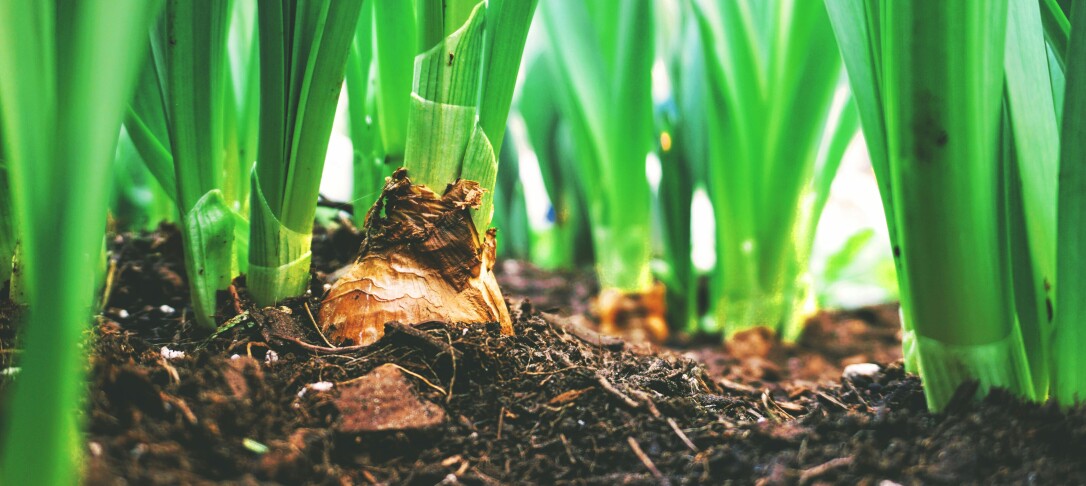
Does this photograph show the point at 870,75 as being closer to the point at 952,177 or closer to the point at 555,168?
the point at 952,177

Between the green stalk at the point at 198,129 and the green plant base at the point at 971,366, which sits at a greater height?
the green stalk at the point at 198,129

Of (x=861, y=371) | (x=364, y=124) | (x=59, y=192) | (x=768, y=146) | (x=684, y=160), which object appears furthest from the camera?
(x=684, y=160)

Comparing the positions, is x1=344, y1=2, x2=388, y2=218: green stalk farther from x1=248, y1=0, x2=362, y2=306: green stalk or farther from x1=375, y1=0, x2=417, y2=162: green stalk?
x1=248, y1=0, x2=362, y2=306: green stalk

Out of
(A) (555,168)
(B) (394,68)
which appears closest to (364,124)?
(B) (394,68)

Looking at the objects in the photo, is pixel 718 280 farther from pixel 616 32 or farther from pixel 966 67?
pixel 966 67

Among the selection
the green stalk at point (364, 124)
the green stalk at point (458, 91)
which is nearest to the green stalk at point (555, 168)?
the green stalk at point (364, 124)

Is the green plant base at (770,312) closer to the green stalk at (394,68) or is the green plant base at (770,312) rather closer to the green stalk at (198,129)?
the green stalk at (394,68)
